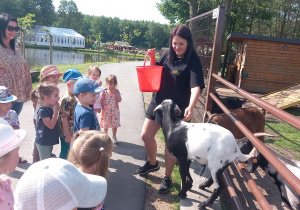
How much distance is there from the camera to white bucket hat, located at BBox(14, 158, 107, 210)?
1135 mm

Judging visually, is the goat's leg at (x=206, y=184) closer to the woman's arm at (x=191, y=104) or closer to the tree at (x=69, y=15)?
the woman's arm at (x=191, y=104)

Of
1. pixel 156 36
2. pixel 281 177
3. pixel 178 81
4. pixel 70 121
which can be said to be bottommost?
pixel 281 177

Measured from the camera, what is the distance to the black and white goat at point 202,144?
7.55 ft

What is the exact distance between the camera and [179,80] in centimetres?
281

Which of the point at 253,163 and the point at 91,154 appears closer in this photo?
the point at 91,154

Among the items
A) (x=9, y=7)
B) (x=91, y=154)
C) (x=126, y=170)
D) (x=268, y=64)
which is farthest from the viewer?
(x=9, y=7)

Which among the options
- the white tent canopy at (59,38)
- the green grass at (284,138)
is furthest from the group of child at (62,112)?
the white tent canopy at (59,38)

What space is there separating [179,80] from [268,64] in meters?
12.7

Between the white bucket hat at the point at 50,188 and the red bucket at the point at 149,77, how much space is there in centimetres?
169

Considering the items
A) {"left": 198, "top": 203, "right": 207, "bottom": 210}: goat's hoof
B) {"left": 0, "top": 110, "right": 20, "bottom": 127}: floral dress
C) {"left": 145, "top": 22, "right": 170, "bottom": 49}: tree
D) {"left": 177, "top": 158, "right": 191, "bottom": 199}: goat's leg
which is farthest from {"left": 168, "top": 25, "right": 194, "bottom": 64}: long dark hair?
{"left": 145, "top": 22, "right": 170, "bottom": 49}: tree

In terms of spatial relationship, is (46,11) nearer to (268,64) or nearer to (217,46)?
(268,64)

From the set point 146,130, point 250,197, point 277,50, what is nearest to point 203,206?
point 250,197

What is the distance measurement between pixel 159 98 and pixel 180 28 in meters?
0.87

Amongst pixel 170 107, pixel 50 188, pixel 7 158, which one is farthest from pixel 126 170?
pixel 50 188
